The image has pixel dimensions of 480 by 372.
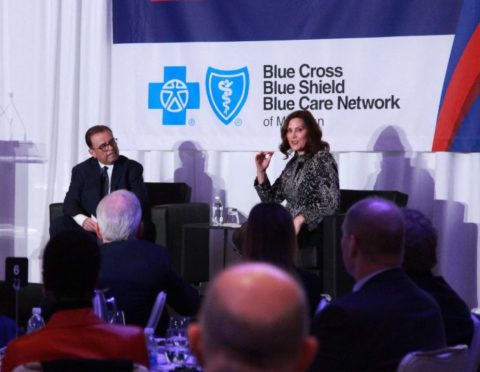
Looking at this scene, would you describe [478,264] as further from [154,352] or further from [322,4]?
[154,352]

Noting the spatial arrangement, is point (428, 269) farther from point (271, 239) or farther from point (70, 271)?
point (70, 271)

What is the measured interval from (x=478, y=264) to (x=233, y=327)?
619 cm

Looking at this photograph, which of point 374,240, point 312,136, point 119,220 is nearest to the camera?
point 374,240

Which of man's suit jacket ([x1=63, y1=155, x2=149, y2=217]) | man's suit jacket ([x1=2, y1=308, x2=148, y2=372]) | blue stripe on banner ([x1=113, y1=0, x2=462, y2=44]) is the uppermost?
blue stripe on banner ([x1=113, y1=0, x2=462, y2=44])

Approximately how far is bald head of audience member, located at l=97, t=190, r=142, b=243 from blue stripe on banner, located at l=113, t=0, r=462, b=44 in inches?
138

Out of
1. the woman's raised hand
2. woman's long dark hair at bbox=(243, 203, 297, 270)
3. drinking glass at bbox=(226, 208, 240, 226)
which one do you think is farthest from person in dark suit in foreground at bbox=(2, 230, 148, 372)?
drinking glass at bbox=(226, 208, 240, 226)

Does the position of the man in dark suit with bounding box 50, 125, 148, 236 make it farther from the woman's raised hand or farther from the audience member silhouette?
the audience member silhouette

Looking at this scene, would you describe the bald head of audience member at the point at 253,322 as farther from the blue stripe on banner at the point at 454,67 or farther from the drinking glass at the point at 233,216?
the drinking glass at the point at 233,216

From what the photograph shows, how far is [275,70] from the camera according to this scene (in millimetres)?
7535

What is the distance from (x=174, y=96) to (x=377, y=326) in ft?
17.7

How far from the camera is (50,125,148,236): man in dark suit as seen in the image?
6.97 meters

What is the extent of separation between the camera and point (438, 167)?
7191 mm

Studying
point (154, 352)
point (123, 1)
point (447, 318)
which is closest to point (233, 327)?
point (154, 352)

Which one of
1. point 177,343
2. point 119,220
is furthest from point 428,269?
point 119,220
